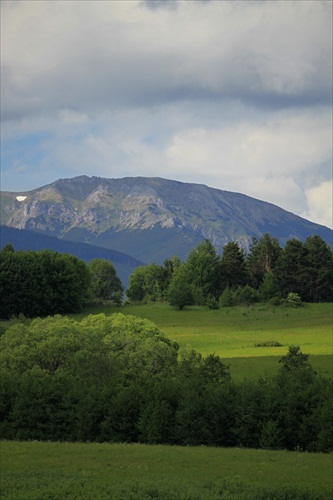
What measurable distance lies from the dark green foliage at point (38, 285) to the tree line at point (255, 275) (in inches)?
750

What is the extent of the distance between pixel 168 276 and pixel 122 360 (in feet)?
384

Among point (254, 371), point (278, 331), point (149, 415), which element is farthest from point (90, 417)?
point (278, 331)

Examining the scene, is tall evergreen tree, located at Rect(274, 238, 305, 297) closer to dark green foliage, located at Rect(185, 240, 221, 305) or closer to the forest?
dark green foliage, located at Rect(185, 240, 221, 305)

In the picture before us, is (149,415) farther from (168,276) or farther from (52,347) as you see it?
(168,276)

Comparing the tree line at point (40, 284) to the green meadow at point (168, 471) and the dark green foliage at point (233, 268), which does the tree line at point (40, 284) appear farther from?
the green meadow at point (168, 471)

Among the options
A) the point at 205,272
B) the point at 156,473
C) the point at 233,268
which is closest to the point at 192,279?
the point at 205,272

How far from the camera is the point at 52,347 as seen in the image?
50.5 m

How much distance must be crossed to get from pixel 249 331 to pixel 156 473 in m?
75.5

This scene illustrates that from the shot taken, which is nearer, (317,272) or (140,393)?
(140,393)

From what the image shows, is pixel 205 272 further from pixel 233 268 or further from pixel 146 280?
pixel 146 280

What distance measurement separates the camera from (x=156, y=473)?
2542 cm

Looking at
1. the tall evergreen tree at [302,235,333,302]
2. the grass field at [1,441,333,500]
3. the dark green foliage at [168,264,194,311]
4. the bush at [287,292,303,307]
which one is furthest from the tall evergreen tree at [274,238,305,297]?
the grass field at [1,441,333,500]

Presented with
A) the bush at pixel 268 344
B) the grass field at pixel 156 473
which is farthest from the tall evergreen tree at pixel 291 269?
the grass field at pixel 156 473

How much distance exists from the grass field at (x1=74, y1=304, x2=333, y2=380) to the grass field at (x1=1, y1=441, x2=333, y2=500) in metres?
29.4
